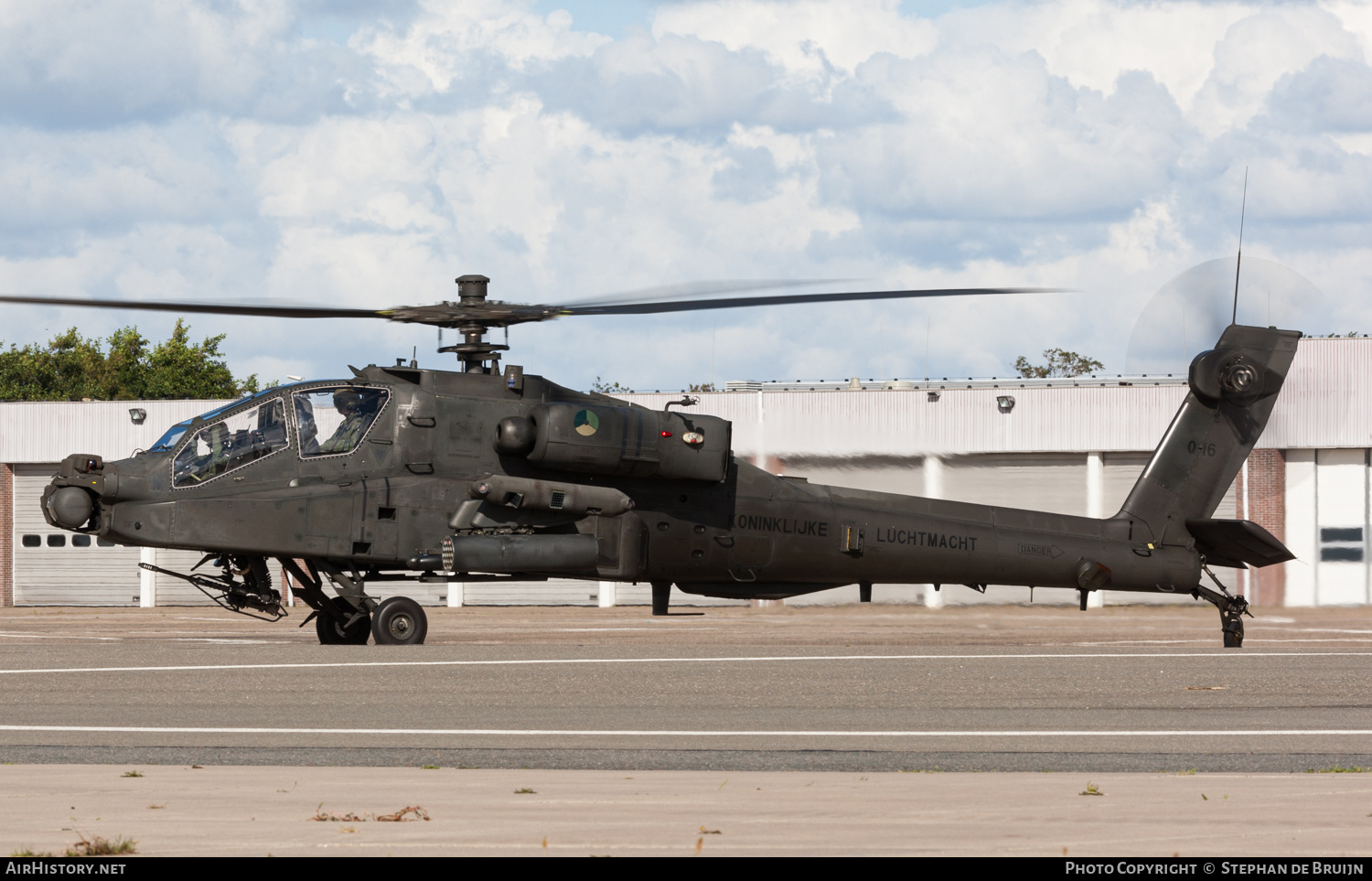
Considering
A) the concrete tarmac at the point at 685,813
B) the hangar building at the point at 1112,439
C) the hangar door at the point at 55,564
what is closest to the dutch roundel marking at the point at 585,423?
the concrete tarmac at the point at 685,813

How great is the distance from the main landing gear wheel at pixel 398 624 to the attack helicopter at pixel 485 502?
0.03 m

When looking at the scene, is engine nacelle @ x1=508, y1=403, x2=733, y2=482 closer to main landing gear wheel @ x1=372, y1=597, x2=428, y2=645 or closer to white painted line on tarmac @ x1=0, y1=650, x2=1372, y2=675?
main landing gear wheel @ x1=372, y1=597, x2=428, y2=645

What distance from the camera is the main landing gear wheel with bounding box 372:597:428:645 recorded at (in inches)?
752

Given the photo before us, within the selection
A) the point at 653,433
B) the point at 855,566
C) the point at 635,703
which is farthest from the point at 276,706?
the point at 855,566

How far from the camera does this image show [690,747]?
9.86 m

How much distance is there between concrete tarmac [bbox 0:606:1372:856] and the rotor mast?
368 centimetres

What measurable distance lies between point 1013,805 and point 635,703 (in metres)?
6.45

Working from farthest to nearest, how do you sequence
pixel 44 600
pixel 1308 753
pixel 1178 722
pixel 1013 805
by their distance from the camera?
pixel 44 600, pixel 1178 722, pixel 1308 753, pixel 1013 805

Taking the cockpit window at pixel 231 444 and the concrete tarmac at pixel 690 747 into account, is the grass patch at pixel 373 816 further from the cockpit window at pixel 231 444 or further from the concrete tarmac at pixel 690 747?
the cockpit window at pixel 231 444

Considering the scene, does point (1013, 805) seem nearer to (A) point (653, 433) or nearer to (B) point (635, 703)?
(B) point (635, 703)

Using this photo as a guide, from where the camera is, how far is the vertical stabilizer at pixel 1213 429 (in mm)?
22766

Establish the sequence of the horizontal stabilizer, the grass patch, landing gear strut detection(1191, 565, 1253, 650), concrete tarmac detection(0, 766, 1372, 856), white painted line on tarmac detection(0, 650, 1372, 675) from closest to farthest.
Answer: concrete tarmac detection(0, 766, 1372, 856), the grass patch, white painted line on tarmac detection(0, 650, 1372, 675), landing gear strut detection(1191, 565, 1253, 650), the horizontal stabilizer

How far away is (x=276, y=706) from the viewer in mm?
12398

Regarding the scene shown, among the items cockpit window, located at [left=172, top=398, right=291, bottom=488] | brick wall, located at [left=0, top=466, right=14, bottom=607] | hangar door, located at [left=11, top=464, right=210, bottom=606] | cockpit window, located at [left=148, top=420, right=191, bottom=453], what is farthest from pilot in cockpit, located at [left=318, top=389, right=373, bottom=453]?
brick wall, located at [left=0, top=466, right=14, bottom=607]
